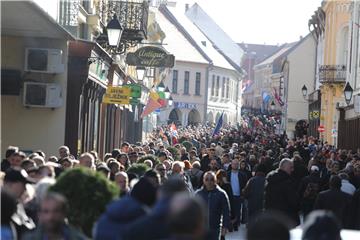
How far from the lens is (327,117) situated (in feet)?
163

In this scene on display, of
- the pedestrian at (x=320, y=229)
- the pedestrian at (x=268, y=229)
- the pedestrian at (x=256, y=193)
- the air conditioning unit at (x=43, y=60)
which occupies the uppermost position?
the air conditioning unit at (x=43, y=60)

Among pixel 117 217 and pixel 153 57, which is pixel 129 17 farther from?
pixel 117 217

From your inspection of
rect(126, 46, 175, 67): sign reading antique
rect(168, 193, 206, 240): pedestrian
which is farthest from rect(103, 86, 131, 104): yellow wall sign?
rect(168, 193, 206, 240): pedestrian

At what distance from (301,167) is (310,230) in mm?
12345

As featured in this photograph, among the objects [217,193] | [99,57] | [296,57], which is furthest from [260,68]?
[217,193]

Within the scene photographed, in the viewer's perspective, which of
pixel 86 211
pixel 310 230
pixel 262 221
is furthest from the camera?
pixel 86 211

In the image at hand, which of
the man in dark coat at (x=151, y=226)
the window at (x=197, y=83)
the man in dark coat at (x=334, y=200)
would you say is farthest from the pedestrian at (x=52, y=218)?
the window at (x=197, y=83)

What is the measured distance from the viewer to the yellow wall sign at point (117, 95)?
2398 cm

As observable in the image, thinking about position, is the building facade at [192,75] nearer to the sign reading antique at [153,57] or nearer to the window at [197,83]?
the window at [197,83]

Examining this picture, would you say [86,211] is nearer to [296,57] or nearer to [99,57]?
[99,57]

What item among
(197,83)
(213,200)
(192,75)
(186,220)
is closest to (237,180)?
(213,200)

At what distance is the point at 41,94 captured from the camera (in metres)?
19.7

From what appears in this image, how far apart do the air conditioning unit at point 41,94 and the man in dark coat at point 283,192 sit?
647cm

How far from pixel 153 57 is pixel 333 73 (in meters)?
17.0
